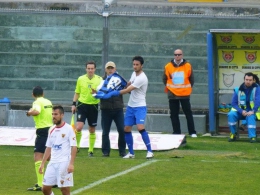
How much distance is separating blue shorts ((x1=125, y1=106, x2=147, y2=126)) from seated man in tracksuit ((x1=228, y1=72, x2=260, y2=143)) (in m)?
3.80

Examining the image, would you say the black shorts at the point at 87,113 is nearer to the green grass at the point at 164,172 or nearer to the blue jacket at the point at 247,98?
the green grass at the point at 164,172

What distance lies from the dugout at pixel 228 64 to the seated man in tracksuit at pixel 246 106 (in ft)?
4.01

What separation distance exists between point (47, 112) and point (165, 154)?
4.05m

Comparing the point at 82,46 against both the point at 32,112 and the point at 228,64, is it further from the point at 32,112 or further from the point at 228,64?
the point at 32,112

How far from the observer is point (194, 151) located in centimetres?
1781

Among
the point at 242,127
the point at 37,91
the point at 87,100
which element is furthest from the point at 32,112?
the point at 242,127

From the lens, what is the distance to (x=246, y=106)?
20062 millimetres

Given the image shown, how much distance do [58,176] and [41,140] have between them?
2.60 meters

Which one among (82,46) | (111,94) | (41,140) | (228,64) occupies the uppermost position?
(82,46)

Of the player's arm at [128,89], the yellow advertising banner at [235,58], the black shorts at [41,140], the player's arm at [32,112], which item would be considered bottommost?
the black shorts at [41,140]

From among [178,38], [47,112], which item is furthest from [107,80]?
[178,38]

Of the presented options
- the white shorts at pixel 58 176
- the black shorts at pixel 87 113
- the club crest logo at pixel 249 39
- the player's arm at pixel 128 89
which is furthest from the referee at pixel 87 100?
the white shorts at pixel 58 176

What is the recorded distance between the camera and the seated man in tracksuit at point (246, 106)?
1978cm

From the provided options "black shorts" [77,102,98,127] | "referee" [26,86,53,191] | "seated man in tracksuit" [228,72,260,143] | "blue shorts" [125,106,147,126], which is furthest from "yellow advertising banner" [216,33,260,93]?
"referee" [26,86,53,191]
